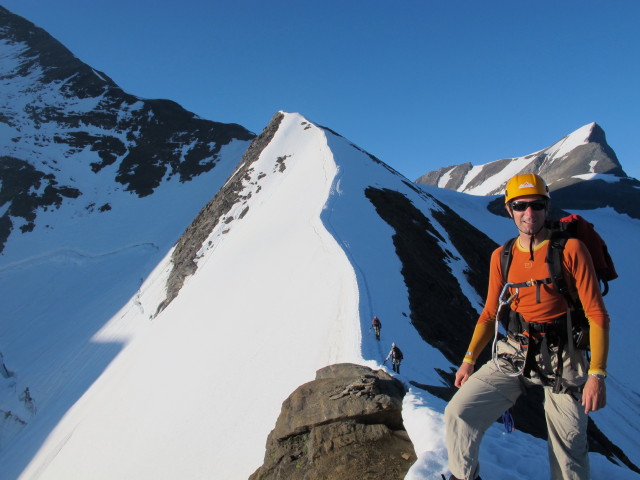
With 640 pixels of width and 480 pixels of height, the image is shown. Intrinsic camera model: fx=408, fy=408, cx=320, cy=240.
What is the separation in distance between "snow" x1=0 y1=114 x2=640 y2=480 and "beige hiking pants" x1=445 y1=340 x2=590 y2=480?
2.76 feet

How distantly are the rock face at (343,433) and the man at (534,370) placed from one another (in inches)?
79.6

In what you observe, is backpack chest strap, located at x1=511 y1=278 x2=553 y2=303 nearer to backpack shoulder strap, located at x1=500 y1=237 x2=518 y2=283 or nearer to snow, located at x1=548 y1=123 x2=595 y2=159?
backpack shoulder strap, located at x1=500 y1=237 x2=518 y2=283

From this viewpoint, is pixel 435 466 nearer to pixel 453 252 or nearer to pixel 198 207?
pixel 453 252

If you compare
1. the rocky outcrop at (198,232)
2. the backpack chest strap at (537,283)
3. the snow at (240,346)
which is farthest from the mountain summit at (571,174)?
the backpack chest strap at (537,283)

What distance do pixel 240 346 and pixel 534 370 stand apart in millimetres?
11935

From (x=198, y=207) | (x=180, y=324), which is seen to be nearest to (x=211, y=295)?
(x=180, y=324)

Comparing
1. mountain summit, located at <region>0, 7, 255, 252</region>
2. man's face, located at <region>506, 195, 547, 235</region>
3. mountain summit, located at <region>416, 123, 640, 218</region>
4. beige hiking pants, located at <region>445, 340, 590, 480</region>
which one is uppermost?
mountain summit, located at <region>416, 123, 640, 218</region>

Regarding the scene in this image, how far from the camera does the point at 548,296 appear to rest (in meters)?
3.66

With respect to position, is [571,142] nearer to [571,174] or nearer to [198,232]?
[571,174]

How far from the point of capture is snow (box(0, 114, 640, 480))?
34.2 feet

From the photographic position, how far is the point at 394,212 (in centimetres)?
2834

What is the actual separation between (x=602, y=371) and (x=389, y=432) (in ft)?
11.6

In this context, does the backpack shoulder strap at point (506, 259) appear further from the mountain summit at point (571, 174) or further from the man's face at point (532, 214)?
the mountain summit at point (571, 174)

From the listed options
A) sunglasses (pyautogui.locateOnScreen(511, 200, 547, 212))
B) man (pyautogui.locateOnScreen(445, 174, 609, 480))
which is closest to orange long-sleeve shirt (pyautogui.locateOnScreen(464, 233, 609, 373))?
man (pyautogui.locateOnScreen(445, 174, 609, 480))
